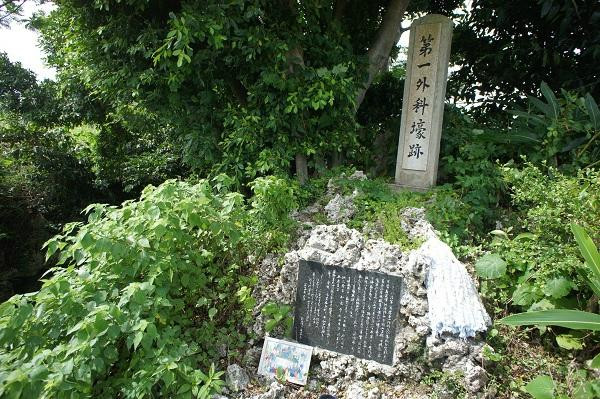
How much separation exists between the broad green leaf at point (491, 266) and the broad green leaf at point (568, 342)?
0.55 m

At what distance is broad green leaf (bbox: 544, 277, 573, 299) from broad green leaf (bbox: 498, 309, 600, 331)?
0.35 metres

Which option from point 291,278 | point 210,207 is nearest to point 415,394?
point 291,278

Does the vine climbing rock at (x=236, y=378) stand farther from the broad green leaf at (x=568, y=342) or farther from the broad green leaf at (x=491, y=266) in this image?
the broad green leaf at (x=568, y=342)

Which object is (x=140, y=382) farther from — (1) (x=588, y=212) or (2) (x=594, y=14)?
(2) (x=594, y=14)

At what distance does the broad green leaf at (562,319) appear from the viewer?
2.35 metres

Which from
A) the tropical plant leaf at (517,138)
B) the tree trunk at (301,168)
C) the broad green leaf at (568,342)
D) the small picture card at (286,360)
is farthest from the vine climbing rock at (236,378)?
the tropical plant leaf at (517,138)

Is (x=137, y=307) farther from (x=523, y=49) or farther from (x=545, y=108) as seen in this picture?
Result: (x=523, y=49)

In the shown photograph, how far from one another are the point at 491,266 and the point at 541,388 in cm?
90

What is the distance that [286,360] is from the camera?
9.51 ft

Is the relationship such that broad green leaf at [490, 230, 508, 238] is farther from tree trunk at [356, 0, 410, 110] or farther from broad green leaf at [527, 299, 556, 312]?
tree trunk at [356, 0, 410, 110]

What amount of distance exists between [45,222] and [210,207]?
14.0 ft

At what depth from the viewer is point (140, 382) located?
220 centimetres

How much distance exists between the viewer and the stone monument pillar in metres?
4.64

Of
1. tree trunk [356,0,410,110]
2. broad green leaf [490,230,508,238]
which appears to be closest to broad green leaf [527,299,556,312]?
broad green leaf [490,230,508,238]
